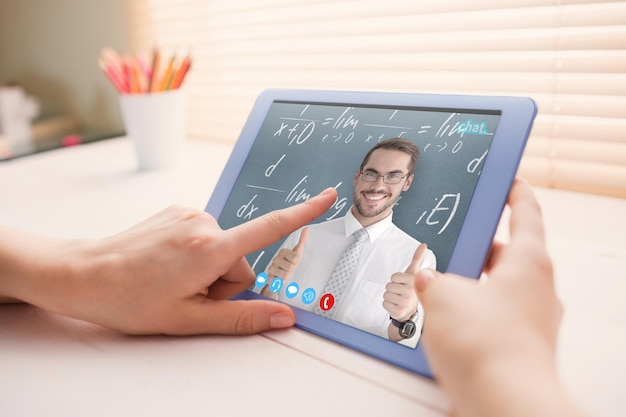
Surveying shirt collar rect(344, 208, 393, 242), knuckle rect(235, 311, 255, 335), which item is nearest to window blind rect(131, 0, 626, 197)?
shirt collar rect(344, 208, 393, 242)

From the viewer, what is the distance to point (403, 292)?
0.45 meters

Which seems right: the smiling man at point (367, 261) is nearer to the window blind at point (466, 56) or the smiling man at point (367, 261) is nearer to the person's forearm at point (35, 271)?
the person's forearm at point (35, 271)

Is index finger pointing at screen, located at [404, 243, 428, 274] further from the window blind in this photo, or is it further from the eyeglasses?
the window blind

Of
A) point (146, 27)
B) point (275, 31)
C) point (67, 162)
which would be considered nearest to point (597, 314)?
point (275, 31)

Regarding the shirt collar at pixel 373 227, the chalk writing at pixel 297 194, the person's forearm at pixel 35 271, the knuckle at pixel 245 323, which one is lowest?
the person's forearm at pixel 35 271

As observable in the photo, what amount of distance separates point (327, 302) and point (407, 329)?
0.08 m

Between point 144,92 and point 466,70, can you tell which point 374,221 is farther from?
point 144,92

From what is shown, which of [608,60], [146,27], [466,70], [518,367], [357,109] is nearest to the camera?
[518,367]

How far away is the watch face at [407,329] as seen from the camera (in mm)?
426

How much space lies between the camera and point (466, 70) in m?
0.88

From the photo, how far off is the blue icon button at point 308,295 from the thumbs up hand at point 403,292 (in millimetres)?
71

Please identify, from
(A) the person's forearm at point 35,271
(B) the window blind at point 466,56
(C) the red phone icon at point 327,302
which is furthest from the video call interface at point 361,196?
(B) the window blind at point 466,56

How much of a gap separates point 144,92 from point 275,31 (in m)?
0.30

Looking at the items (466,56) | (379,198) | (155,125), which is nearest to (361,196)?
(379,198)
